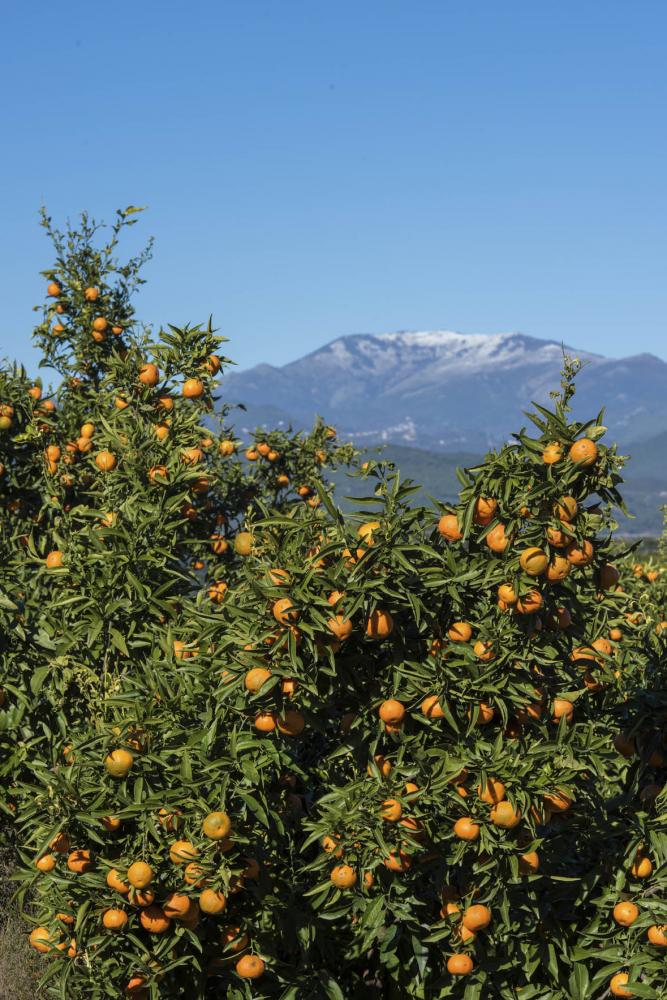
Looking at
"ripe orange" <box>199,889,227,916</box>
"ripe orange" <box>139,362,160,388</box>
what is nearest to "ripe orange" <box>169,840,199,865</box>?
"ripe orange" <box>199,889,227,916</box>

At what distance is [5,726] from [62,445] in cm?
308

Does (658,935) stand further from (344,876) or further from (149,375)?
(149,375)

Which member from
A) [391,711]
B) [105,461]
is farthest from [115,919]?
[105,461]

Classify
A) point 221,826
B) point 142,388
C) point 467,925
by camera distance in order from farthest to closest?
point 142,388 → point 467,925 → point 221,826

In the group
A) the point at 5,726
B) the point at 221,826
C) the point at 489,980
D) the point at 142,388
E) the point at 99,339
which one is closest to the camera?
the point at 221,826

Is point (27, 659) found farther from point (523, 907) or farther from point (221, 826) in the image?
point (523, 907)

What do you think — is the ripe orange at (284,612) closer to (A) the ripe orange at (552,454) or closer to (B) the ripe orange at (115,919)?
(A) the ripe orange at (552,454)

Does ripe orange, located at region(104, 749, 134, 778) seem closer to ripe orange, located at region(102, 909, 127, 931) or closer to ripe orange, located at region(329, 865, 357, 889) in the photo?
ripe orange, located at region(102, 909, 127, 931)

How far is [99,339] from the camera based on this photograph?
33.3ft

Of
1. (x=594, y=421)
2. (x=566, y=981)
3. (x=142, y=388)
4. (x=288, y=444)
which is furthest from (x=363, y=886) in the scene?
(x=288, y=444)

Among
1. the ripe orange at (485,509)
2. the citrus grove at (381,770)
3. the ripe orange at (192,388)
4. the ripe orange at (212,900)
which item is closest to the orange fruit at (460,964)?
the citrus grove at (381,770)

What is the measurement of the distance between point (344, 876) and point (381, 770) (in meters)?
0.50

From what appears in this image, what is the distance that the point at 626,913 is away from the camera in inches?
181

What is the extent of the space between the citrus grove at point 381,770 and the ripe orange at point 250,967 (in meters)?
0.01
